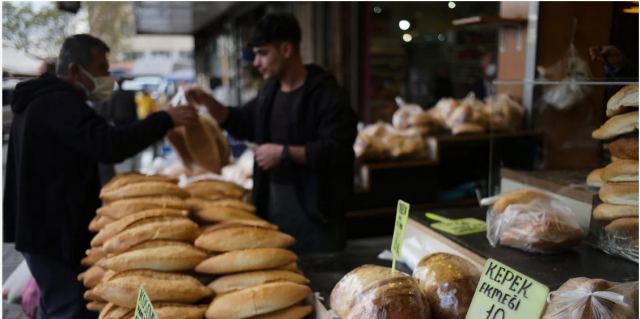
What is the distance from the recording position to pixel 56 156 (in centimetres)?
191

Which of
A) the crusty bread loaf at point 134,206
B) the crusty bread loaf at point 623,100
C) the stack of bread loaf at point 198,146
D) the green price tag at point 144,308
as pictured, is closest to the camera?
the green price tag at point 144,308

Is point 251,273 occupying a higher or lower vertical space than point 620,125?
lower

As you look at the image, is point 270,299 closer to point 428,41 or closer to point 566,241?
point 566,241

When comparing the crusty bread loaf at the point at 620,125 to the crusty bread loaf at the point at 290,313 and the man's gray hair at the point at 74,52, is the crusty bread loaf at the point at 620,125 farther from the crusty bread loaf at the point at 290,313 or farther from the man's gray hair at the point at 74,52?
the man's gray hair at the point at 74,52

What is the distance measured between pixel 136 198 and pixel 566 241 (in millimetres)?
1260

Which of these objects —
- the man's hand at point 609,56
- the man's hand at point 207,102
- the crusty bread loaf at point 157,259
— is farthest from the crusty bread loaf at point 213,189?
the man's hand at point 609,56

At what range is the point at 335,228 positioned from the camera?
8.42ft

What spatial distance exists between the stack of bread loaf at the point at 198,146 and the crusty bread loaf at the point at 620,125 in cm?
165

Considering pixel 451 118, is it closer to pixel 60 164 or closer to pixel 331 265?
pixel 331 265

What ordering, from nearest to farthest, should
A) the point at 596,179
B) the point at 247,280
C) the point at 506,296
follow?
the point at 506,296 < the point at 247,280 < the point at 596,179

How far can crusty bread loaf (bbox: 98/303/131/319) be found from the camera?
3.92ft

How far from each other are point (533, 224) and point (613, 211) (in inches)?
7.6

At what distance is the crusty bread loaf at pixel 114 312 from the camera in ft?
3.92

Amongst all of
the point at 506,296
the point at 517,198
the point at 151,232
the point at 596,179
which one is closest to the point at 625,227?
the point at 596,179
